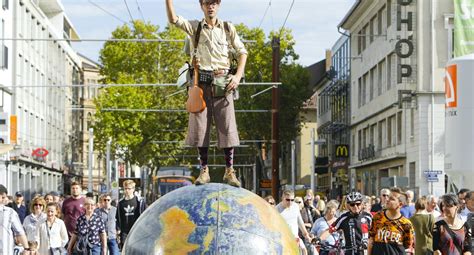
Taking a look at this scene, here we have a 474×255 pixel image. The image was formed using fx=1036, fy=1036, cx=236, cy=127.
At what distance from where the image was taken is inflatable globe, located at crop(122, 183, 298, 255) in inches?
275

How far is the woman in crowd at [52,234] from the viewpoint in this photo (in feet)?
52.7

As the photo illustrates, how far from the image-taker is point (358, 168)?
2495 inches

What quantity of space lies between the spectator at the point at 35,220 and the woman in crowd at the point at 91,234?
62 centimetres

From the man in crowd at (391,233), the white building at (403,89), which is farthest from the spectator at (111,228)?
the white building at (403,89)

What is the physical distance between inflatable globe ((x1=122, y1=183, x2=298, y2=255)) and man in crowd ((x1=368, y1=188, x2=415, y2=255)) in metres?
4.50

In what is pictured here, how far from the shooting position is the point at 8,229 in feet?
43.4

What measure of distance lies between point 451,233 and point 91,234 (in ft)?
19.2

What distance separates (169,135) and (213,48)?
71931 mm

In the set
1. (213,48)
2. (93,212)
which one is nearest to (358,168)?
(93,212)

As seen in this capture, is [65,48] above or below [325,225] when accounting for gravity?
above

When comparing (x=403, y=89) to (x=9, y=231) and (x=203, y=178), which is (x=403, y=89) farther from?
(x=203, y=178)

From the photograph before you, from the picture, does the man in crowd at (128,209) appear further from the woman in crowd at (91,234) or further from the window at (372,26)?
the window at (372,26)

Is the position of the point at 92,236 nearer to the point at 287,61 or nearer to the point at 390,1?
the point at 390,1

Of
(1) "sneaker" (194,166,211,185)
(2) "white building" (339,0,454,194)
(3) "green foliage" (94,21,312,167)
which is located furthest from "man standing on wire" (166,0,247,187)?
(3) "green foliage" (94,21,312,167)
